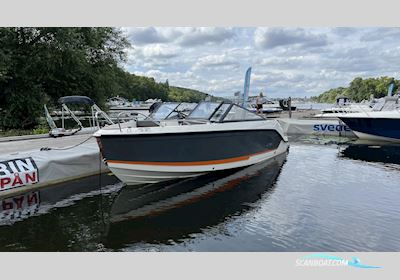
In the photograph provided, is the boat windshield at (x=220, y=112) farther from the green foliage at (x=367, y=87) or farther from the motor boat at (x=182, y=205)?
the green foliage at (x=367, y=87)

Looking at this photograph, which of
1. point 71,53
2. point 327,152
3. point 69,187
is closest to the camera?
point 69,187

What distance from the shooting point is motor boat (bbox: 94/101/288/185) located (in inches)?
290

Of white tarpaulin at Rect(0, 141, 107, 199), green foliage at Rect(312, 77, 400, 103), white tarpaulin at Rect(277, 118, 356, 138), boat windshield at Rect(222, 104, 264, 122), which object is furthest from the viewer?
green foliage at Rect(312, 77, 400, 103)

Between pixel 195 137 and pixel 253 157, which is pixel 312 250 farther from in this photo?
pixel 253 157

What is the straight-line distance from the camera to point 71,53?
54.8ft

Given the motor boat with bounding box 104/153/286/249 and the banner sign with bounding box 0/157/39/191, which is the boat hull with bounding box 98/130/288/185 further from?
the banner sign with bounding box 0/157/39/191

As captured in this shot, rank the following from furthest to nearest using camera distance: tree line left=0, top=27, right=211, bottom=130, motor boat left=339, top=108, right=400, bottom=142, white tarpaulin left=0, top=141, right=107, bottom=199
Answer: tree line left=0, top=27, right=211, bottom=130, motor boat left=339, top=108, right=400, bottom=142, white tarpaulin left=0, top=141, right=107, bottom=199

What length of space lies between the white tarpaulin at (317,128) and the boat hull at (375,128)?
75.7 inches

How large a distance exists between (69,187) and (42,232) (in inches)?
106

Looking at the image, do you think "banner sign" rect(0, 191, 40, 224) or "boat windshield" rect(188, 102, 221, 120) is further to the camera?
"boat windshield" rect(188, 102, 221, 120)

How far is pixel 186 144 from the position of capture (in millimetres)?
7852

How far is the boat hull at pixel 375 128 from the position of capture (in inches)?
610

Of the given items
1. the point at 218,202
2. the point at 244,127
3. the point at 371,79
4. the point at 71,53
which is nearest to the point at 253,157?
the point at 244,127

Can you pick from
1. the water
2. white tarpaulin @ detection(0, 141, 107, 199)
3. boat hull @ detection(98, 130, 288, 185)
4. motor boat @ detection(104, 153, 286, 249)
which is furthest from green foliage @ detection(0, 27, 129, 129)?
motor boat @ detection(104, 153, 286, 249)
